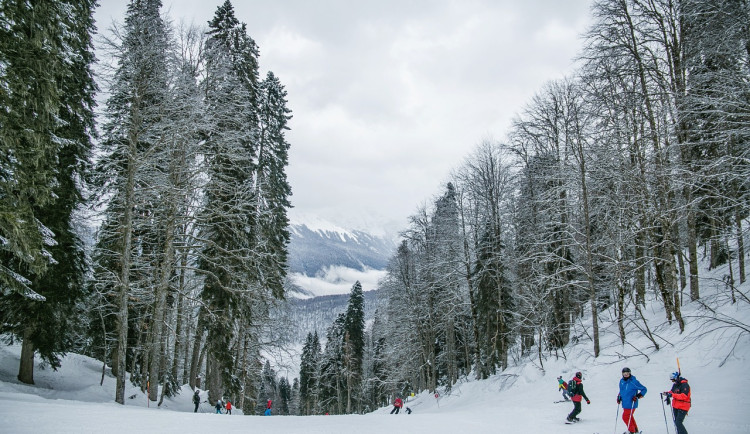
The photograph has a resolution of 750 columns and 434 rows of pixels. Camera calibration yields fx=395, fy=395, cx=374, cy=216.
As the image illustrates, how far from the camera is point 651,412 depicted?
11266 millimetres

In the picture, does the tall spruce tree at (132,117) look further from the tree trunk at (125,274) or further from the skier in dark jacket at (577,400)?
the skier in dark jacket at (577,400)

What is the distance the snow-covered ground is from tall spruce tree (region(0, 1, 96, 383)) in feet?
7.59

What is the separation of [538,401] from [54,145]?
19248 mm

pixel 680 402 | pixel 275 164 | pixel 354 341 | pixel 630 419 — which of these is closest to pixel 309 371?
pixel 354 341

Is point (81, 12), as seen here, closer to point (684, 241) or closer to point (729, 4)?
point (729, 4)

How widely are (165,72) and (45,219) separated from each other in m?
6.82

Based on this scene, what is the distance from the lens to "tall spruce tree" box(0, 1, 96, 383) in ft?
26.1

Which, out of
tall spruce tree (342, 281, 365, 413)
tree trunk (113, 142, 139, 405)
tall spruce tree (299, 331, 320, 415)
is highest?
tree trunk (113, 142, 139, 405)

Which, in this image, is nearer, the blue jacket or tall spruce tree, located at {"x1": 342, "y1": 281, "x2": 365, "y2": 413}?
the blue jacket

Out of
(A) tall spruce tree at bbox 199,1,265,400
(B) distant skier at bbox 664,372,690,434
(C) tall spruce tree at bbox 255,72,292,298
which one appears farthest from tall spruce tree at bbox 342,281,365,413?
(B) distant skier at bbox 664,372,690,434

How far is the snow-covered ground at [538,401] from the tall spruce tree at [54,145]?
2.31m

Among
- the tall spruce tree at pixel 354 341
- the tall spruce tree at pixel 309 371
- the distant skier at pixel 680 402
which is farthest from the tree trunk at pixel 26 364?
the tall spruce tree at pixel 309 371

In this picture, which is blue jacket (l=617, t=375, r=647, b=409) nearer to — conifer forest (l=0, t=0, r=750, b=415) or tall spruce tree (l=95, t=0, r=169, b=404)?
conifer forest (l=0, t=0, r=750, b=415)

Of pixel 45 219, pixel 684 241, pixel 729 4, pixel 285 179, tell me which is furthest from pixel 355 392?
pixel 729 4
